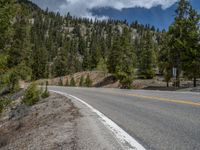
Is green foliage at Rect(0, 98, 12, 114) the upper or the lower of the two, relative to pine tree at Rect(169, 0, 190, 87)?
A: lower

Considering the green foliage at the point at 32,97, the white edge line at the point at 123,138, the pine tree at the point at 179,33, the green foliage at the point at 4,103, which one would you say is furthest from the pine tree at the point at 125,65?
the white edge line at the point at 123,138

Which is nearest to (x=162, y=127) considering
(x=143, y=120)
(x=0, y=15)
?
(x=143, y=120)

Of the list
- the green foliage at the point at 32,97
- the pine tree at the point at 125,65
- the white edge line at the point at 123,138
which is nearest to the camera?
the white edge line at the point at 123,138

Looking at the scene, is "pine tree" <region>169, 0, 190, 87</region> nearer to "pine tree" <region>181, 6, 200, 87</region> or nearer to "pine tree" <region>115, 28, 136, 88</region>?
"pine tree" <region>181, 6, 200, 87</region>

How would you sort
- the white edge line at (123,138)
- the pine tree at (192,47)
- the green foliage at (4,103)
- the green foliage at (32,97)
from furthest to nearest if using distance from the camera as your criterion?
1. the pine tree at (192,47)
2. the green foliage at (32,97)
3. the green foliage at (4,103)
4. the white edge line at (123,138)

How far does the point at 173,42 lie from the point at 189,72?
4.41 meters

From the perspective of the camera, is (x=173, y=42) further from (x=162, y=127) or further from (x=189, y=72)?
(x=162, y=127)

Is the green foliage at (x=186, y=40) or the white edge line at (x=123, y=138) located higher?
the green foliage at (x=186, y=40)

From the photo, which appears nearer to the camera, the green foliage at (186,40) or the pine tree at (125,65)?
A: the green foliage at (186,40)

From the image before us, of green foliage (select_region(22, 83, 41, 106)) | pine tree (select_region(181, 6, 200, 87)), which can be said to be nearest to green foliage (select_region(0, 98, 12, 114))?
green foliage (select_region(22, 83, 41, 106))

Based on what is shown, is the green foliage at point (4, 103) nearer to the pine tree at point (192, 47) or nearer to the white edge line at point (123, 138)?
the white edge line at point (123, 138)

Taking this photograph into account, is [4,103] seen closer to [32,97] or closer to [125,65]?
[32,97]

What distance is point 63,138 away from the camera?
7074 mm

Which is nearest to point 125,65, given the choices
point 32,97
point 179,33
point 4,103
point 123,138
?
point 179,33
